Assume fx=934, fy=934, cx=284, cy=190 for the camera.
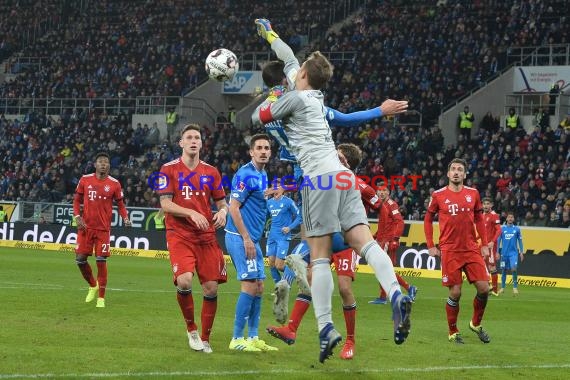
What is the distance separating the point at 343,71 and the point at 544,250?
16244mm

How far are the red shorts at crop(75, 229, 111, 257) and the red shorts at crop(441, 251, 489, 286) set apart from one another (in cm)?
623

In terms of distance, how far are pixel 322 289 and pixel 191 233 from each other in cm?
256

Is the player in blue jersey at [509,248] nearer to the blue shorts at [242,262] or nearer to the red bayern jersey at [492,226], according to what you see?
the red bayern jersey at [492,226]

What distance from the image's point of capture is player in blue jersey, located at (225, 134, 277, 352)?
10.8m

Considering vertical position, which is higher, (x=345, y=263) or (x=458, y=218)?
(x=458, y=218)

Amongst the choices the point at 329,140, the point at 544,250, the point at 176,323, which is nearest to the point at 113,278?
the point at 176,323

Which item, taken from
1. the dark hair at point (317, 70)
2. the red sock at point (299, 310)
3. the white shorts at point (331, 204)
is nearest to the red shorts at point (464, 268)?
A: the red sock at point (299, 310)

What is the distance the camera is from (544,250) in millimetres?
26672

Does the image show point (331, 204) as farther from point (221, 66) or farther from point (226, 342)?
point (221, 66)

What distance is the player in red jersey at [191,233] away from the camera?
1047 cm

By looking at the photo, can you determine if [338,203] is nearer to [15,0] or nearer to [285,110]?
[285,110]

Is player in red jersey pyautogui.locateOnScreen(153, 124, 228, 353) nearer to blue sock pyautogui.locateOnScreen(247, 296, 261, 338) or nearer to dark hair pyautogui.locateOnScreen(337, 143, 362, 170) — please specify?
blue sock pyautogui.locateOnScreen(247, 296, 261, 338)

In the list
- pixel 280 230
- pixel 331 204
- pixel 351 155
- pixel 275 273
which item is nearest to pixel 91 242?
pixel 280 230

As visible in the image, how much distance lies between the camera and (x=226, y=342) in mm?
11352
